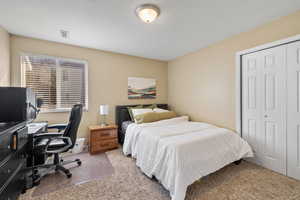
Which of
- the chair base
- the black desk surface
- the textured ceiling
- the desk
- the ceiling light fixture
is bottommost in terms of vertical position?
the chair base

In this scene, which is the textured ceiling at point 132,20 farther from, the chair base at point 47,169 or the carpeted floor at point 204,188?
the carpeted floor at point 204,188

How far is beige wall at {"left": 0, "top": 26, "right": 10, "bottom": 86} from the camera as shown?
2127 millimetres

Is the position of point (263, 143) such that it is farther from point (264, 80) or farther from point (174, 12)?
A: point (174, 12)

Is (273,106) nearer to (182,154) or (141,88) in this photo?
(182,154)

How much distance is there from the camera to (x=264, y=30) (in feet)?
7.06

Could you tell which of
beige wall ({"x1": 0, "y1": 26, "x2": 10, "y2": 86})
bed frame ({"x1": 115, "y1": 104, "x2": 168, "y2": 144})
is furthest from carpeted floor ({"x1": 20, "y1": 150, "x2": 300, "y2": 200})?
beige wall ({"x1": 0, "y1": 26, "x2": 10, "y2": 86})

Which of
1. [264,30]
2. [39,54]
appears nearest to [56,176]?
[39,54]

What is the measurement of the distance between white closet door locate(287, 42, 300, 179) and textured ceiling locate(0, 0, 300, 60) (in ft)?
2.12

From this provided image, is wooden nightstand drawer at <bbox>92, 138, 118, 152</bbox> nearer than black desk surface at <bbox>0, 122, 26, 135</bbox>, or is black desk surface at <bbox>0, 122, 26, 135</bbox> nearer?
black desk surface at <bbox>0, 122, 26, 135</bbox>

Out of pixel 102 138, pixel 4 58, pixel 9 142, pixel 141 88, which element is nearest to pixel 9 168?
pixel 9 142

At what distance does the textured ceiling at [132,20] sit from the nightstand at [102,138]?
1.93 m

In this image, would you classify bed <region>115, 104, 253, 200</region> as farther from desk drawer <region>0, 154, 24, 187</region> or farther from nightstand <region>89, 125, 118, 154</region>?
desk drawer <region>0, 154, 24, 187</region>

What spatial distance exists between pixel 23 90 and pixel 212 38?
3288mm

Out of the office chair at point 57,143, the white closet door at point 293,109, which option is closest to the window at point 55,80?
the office chair at point 57,143
